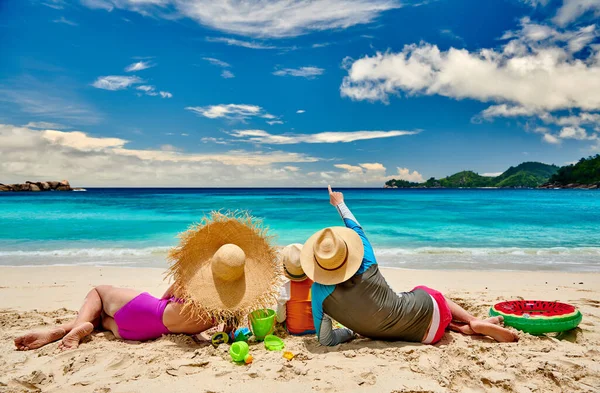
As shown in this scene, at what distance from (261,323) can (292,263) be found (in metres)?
0.64

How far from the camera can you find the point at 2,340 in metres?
3.82

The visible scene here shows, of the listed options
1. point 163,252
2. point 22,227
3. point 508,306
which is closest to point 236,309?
point 508,306

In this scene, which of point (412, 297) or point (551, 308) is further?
point (551, 308)

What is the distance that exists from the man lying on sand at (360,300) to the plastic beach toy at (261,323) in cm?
49

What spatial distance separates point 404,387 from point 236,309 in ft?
5.11

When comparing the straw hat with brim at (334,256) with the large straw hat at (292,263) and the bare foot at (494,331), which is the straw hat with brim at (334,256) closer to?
the large straw hat at (292,263)

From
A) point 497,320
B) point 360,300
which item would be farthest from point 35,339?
point 497,320

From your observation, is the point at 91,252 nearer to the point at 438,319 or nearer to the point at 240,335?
the point at 240,335

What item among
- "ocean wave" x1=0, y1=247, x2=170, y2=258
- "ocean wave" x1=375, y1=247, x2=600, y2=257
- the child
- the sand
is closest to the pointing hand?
the child

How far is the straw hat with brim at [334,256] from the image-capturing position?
3.27m

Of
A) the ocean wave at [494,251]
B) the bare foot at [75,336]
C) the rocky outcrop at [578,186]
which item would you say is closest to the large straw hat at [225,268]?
the bare foot at [75,336]

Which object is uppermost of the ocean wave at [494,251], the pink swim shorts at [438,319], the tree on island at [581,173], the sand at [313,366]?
the tree on island at [581,173]

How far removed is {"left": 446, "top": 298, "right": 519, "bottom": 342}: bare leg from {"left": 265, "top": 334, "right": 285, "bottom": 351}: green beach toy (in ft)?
5.63

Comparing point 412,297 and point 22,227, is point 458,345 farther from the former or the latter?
point 22,227
